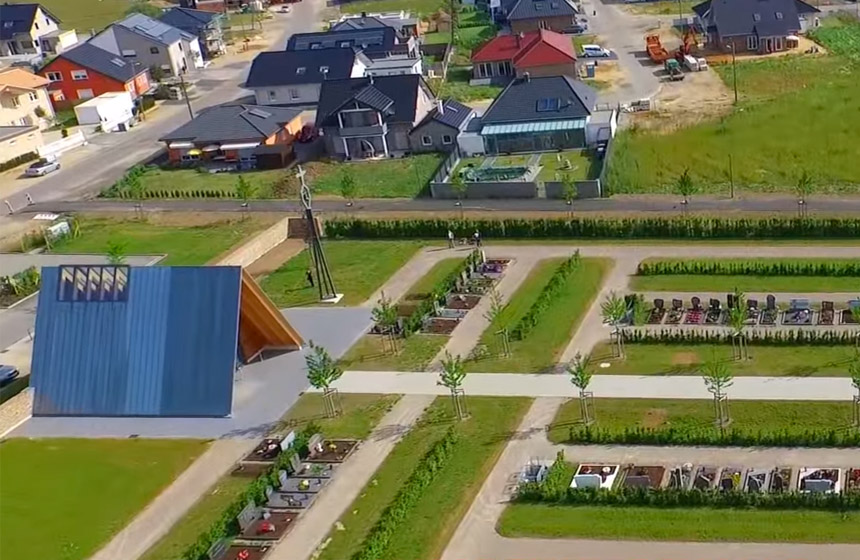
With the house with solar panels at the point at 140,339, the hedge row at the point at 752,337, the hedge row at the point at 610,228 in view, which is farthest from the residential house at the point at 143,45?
the hedge row at the point at 752,337

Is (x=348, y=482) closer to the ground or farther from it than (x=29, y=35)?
closer to the ground

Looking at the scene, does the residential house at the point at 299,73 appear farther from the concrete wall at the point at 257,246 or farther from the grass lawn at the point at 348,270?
the grass lawn at the point at 348,270

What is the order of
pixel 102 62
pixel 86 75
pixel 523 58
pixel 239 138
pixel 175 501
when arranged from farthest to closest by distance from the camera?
pixel 102 62
pixel 86 75
pixel 523 58
pixel 239 138
pixel 175 501

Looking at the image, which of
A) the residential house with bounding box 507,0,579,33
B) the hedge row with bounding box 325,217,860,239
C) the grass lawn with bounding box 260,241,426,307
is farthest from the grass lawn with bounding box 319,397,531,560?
the residential house with bounding box 507,0,579,33

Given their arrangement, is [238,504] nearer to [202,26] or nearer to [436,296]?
[436,296]

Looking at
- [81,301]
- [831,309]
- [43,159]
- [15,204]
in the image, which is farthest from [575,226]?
[43,159]

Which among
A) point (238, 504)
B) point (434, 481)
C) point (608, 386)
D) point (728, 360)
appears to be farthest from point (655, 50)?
point (238, 504)
